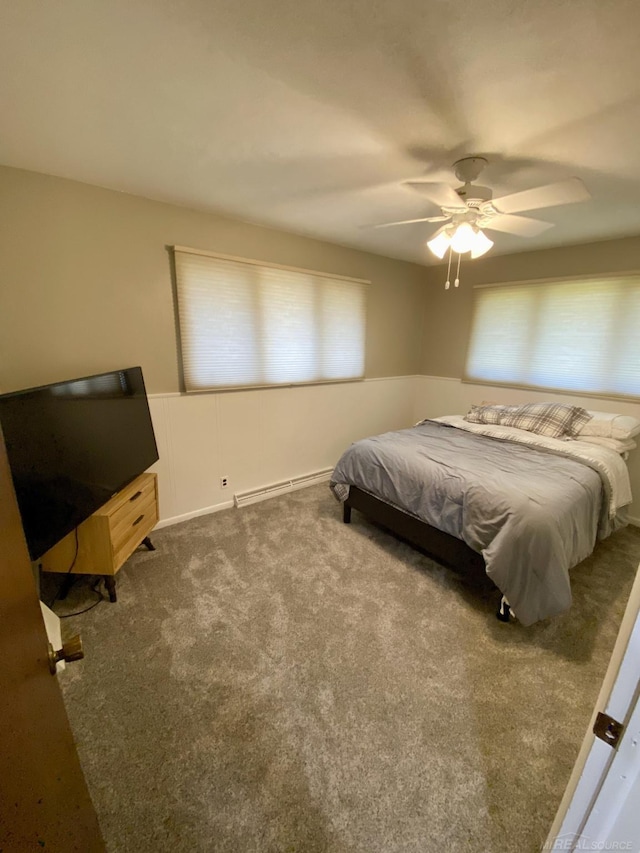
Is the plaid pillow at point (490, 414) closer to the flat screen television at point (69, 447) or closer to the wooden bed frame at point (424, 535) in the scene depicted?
the wooden bed frame at point (424, 535)

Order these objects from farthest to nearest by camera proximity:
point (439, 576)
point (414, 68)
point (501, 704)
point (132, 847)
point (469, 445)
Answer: point (469, 445) → point (439, 576) → point (501, 704) → point (414, 68) → point (132, 847)

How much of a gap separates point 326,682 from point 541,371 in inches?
131

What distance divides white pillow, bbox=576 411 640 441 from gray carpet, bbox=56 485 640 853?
3.36ft

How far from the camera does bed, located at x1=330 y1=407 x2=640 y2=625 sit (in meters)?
1.71

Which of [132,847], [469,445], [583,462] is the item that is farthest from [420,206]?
[132,847]

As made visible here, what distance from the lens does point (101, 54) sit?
1093 mm

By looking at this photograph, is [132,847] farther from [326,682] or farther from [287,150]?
[287,150]

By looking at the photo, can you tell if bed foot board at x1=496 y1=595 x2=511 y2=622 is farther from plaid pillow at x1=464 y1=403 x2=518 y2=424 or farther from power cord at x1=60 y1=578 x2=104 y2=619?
power cord at x1=60 y1=578 x2=104 y2=619

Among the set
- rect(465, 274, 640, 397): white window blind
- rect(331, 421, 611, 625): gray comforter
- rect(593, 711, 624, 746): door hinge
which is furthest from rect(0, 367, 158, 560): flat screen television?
rect(465, 274, 640, 397): white window blind

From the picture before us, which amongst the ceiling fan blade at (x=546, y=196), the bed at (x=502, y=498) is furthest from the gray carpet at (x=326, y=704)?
the ceiling fan blade at (x=546, y=196)

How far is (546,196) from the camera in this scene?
61.9 inches

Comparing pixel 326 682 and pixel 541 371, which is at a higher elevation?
pixel 541 371

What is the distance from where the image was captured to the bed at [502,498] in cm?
171

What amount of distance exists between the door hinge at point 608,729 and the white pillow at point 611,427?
112 inches
